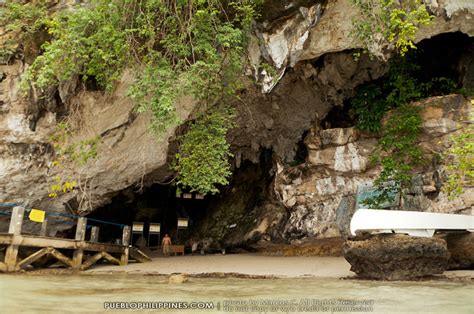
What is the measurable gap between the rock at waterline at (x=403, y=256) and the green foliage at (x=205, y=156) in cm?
295

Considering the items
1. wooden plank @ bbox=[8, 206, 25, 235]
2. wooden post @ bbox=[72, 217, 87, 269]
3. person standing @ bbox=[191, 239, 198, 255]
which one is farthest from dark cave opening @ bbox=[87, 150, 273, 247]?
wooden plank @ bbox=[8, 206, 25, 235]

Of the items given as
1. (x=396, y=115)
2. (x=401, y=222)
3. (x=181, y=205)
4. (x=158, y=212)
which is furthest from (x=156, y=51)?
(x=158, y=212)

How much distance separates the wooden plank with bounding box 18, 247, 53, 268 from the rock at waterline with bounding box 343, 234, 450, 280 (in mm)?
6265

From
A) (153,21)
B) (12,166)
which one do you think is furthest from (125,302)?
(12,166)

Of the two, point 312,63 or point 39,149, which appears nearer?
point 39,149

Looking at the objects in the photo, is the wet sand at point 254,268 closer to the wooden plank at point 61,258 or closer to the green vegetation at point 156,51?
the wooden plank at point 61,258

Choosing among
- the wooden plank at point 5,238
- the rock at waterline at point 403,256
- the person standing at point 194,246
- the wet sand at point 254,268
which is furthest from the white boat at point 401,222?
the person standing at point 194,246

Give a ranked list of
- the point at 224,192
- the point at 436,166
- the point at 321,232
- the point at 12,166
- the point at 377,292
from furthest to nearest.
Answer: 1. the point at 224,192
2. the point at 321,232
3. the point at 436,166
4. the point at 12,166
5. the point at 377,292

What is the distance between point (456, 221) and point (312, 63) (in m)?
5.46

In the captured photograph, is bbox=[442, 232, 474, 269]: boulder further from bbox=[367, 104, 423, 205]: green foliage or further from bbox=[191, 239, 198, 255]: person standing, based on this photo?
bbox=[191, 239, 198, 255]: person standing

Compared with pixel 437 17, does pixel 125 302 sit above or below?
below

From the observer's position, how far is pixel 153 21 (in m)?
7.36

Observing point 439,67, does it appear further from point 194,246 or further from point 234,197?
point 194,246

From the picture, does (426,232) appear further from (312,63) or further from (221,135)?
(312,63)
